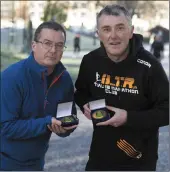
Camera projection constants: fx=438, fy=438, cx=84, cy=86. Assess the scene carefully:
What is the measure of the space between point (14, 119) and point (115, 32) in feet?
2.70

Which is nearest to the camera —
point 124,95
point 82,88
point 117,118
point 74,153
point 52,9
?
point 117,118

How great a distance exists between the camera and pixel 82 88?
308 centimetres

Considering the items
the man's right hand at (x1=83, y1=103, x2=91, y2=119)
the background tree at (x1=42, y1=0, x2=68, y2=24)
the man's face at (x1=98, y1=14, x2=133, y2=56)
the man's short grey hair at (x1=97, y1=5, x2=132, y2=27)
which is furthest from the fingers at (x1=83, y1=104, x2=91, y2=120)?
the background tree at (x1=42, y1=0, x2=68, y2=24)

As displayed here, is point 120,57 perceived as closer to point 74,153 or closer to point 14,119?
point 14,119

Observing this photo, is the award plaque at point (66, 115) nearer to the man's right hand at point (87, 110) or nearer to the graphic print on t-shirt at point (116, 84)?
the man's right hand at point (87, 110)

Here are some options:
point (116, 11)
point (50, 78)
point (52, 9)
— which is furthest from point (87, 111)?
point (52, 9)

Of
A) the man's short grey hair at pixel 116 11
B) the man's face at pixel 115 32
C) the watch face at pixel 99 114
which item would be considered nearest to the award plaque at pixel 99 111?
the watch face at pixel 99 114

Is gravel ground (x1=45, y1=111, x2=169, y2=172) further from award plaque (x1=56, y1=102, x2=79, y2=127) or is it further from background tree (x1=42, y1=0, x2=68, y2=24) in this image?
background tree (x1=42, y1=0, x2=68, y2=24)

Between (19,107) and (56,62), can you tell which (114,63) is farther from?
(19,107)

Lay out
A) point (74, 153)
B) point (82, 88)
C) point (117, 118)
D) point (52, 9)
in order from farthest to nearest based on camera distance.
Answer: point (52, 9), point (74, 153), point (82, 88), point (117, 118)

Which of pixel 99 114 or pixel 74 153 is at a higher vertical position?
pixel 99 114

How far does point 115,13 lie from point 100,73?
1.39 feet

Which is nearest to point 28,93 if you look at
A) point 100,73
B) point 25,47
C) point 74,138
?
point 100,73

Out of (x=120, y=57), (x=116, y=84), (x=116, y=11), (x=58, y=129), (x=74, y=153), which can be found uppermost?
(x=116, y=11)
